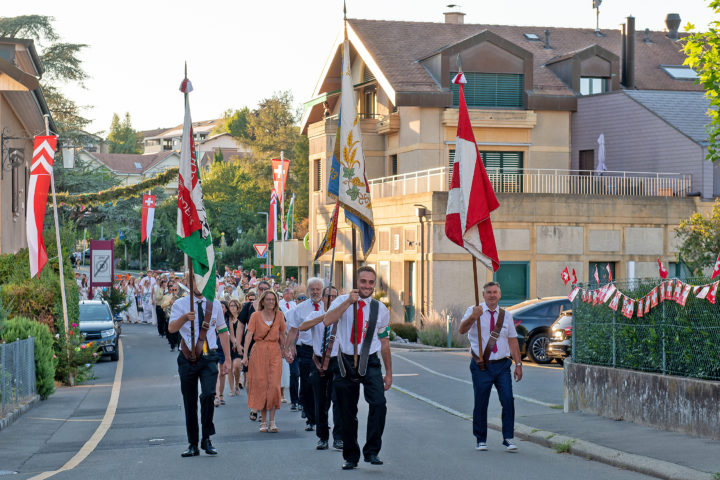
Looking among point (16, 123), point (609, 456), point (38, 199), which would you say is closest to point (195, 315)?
point (609, 456)

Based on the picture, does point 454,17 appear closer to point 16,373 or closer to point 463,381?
point 463,381

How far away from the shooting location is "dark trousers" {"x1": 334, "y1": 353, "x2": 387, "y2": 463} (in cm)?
1040

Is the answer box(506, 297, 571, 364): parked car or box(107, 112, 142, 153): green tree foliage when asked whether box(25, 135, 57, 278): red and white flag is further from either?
box(107, 112, 142, 153): green tree foliage

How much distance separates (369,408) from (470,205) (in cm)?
321

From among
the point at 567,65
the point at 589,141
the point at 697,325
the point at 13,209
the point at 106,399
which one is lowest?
the point at 106,399

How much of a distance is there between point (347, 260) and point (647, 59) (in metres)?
16.3

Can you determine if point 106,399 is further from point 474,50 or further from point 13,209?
point 474,50

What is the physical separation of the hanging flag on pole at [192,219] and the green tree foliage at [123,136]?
167 m

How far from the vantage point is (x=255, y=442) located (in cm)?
1281

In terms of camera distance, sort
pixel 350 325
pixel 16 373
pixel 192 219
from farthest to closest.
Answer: pixel 16 373
pixel 192 219
pixel 350 325

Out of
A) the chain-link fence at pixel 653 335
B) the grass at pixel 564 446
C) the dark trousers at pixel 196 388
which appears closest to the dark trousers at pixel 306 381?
the dark trousers at pixel 196 388

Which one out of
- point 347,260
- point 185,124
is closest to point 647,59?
point 347,260

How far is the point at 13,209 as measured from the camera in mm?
31438

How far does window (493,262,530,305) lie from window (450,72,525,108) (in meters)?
8.73
